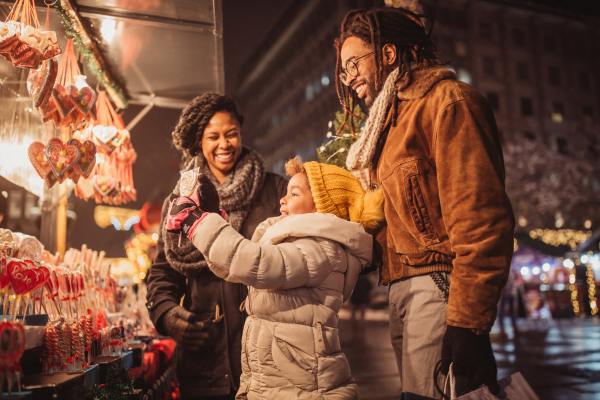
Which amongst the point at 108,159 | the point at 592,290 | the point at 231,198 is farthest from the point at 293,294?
the point at 592,290

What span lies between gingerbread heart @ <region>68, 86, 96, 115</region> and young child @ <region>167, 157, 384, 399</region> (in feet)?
6.51

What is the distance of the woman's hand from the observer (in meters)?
1.86

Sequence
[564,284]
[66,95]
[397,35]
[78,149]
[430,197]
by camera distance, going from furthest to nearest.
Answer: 1. [564,284]
2. [78,149]
3. [66,95]
4. [397,35]
5. [430,197]

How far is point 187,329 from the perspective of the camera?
2.40 metres

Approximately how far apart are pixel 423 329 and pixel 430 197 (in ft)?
1.80

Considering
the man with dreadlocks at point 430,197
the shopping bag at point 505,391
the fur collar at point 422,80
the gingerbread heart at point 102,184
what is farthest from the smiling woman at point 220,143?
the gingerbread heart at point 102,184

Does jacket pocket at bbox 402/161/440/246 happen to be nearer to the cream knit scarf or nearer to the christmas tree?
the cream knit scarf

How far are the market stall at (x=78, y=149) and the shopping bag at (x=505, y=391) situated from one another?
1587 mm

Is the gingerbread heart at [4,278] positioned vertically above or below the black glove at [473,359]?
above

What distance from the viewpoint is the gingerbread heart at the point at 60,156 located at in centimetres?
331

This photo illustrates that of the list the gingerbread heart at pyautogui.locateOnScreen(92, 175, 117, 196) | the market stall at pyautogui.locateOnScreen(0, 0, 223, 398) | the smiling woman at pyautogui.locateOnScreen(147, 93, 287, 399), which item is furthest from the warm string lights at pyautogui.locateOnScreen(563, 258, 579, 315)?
the gingerbread heart at pyautogui.locateOnScreen(92, 175, 117, 196)

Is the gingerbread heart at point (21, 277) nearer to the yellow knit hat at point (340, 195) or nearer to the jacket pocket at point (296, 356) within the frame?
the jacket pocket at point (296, 356)

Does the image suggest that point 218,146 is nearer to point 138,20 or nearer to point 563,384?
point 138,20

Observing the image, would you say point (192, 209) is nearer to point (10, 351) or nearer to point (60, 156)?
point (10, 351)
